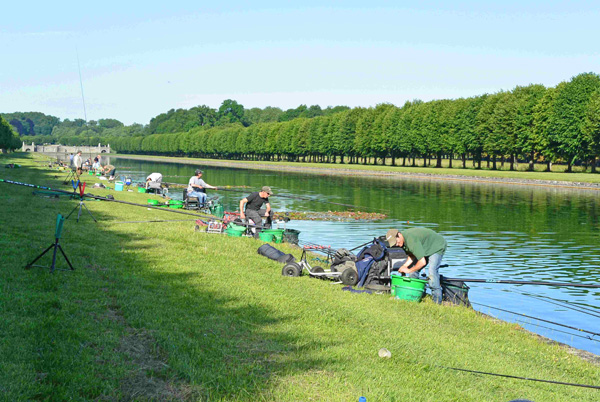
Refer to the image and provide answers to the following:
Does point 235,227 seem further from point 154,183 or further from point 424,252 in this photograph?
point 154,183

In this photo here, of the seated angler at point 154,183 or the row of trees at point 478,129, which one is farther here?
the row of trees at point 478,129

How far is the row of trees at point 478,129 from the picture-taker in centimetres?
8462

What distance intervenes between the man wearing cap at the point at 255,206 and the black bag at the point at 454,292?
9.46 m

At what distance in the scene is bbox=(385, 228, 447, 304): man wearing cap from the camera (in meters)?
14.3

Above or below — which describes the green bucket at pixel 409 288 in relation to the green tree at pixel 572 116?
below

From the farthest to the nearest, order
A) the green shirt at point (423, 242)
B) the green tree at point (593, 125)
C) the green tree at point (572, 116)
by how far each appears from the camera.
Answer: the green tree at point (572, 116)
the green tree at point (593, 125)
the green shirt at point (423, 242)

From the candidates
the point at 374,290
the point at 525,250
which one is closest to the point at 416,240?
the point at 374,290

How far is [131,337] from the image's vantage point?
30.2 ft

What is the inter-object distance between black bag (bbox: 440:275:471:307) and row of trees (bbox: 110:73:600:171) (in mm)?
71482

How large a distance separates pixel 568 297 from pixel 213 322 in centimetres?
1225

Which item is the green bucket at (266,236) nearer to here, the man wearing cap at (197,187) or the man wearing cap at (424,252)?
the man wearing cap at (424,252)

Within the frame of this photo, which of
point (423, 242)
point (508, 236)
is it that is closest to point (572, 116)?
point (508, 236)

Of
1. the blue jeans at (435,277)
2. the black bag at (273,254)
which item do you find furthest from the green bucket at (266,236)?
the blue jeans at (435,277)

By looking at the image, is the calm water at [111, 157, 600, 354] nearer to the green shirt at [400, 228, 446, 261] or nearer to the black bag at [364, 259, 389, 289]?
the green shirt at [400, 228, 446, 261]
